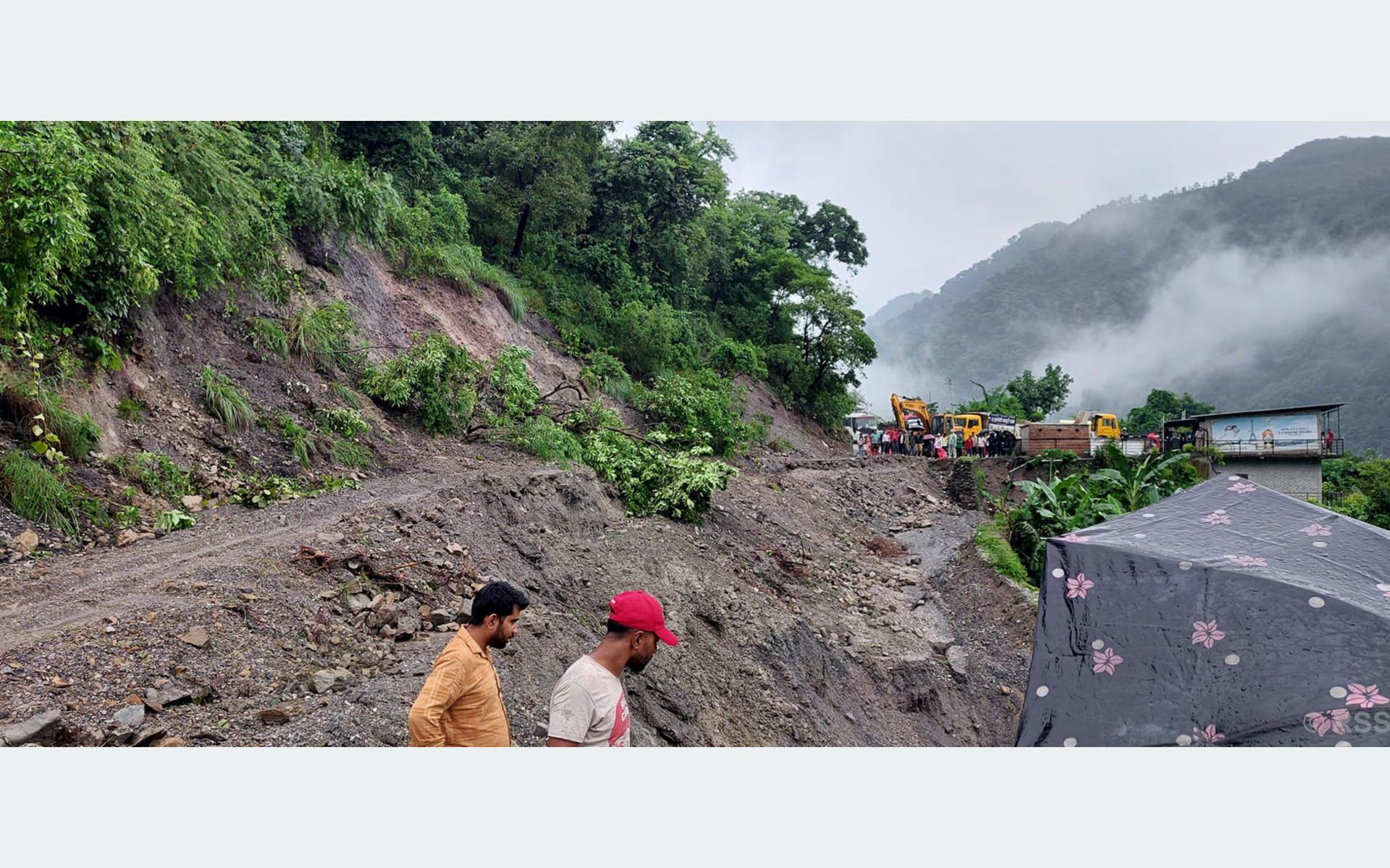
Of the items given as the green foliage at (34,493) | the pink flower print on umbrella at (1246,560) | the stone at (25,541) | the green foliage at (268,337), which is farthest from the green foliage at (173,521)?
the pink flower print on umbrella at (1246,560)

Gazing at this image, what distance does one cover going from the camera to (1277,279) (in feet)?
334

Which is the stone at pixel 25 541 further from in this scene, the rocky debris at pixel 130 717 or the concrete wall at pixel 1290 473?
the concrete wall at pixel 1290 473

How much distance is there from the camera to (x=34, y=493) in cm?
596

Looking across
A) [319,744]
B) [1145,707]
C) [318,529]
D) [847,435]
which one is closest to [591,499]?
[318,529]

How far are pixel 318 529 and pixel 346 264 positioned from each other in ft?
27.8

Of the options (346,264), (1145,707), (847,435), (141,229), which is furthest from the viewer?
(847,435)

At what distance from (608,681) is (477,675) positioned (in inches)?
20.4

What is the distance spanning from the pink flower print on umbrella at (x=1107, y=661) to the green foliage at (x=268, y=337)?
10025 millimetres

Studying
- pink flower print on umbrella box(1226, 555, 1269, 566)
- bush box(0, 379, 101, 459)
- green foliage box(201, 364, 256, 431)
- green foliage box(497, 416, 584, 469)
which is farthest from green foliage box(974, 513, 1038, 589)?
bush box(0, 379, 101, 459)

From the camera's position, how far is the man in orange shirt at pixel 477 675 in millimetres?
2658

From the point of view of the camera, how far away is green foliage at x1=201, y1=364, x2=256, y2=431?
8.36 m

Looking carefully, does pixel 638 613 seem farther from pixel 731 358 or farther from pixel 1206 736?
pixel 731 358

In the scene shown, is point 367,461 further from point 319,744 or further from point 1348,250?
point 1348,250

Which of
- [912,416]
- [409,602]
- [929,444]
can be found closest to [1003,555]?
[409,602]
